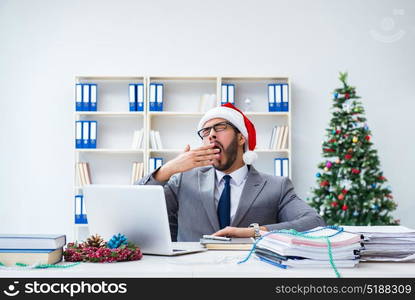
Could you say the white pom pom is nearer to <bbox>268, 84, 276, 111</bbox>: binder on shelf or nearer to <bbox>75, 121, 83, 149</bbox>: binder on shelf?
<bbox>268, 84, 276, 111</bbox>: binder on shelf

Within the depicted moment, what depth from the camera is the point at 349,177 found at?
4641mm

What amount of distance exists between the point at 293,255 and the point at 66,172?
13.3 feet

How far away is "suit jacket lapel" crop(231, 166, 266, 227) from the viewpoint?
2.62 m

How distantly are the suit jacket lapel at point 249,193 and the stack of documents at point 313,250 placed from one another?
1.04 meters

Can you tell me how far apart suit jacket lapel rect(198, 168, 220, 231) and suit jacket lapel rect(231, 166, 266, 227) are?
10 cm

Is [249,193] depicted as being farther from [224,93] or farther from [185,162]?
[224,93]

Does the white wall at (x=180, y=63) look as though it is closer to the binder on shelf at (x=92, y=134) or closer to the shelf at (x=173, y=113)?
the binder on shelf at (x=92, y=134)

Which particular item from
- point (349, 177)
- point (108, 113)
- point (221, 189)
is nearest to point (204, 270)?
point (221, 189)

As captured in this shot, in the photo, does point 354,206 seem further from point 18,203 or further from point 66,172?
point 18,203

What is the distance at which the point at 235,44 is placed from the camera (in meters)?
5.22

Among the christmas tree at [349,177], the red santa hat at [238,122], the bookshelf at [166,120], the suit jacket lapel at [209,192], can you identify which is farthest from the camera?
the bookshelf at [166,120]

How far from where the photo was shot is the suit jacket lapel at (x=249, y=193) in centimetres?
262

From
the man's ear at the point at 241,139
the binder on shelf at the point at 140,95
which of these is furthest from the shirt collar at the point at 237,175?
the binder on shelf at the point at 140,95

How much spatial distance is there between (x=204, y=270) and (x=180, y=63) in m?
3.96
